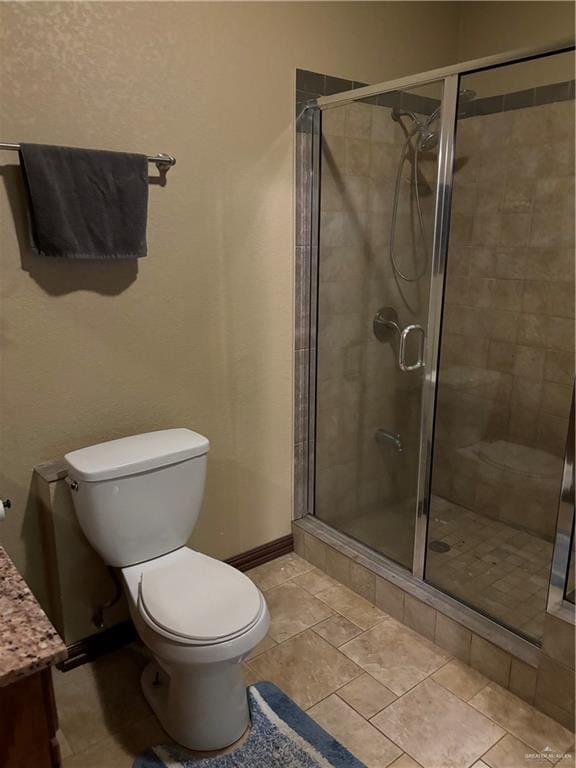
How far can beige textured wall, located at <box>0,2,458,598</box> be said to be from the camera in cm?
177

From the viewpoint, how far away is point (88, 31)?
1763 mm

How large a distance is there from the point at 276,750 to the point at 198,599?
1.62 ft

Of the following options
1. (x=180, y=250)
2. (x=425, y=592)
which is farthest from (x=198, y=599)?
(x=180, y=250)

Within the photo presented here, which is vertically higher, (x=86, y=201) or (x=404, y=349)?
(x=86, y=201)

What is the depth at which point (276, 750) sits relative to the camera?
1.70 meters

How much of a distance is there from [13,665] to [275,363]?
5.60ft

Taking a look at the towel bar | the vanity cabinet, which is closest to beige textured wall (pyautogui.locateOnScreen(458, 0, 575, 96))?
the towel bar

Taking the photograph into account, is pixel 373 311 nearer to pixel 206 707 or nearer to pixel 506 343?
pixel 506 343

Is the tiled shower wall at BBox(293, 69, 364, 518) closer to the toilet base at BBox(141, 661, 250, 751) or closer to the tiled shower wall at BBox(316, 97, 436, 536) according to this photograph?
the tiled shower wall at BBox(316, 97, 436, 536)

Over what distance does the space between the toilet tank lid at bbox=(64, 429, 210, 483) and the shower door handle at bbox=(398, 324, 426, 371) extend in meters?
0.89

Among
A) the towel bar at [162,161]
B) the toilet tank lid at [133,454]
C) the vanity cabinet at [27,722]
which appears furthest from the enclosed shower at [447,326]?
the vanity cabinet at [27,722]

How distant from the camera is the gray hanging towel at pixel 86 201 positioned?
1.71 m

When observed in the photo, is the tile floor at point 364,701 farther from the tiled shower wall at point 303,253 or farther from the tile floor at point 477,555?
the tiled shower wall at point 303,253

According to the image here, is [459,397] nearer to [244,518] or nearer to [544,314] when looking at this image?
[544,314]
